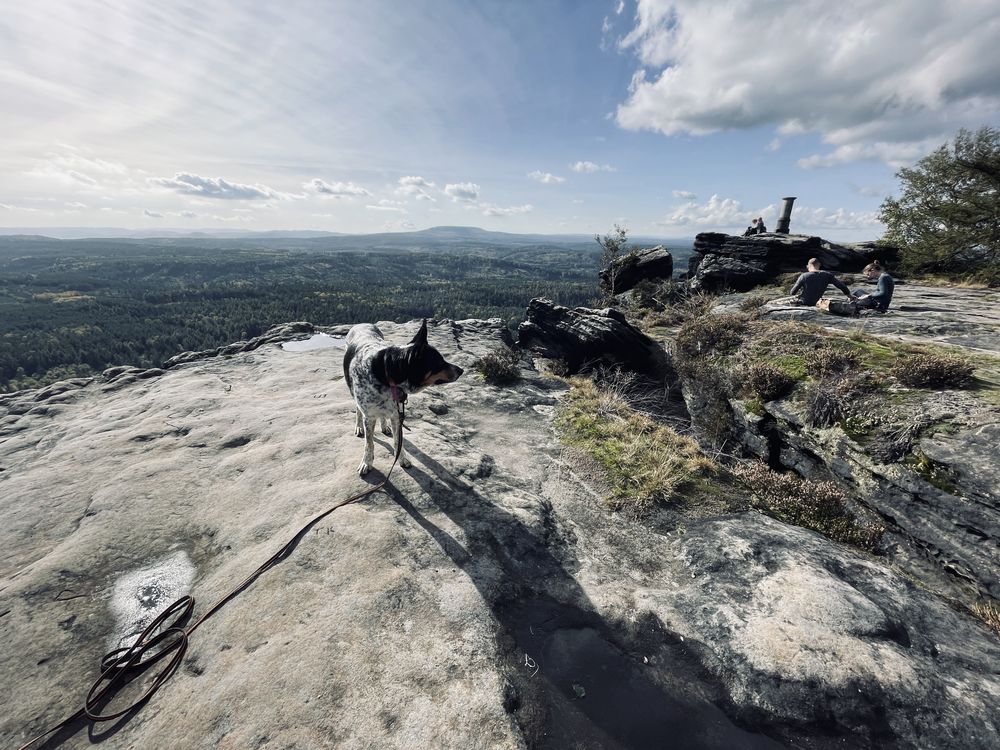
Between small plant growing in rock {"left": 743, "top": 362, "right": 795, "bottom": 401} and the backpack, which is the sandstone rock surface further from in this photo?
the backpack

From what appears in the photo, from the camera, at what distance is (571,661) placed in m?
4.43

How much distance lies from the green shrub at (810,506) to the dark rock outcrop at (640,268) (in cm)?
2249

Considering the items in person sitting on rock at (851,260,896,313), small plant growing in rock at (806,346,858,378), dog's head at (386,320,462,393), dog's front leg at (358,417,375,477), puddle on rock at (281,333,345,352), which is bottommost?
puddle on rock at (281,333,345,352)

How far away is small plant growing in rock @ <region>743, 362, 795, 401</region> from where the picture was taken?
9531mm

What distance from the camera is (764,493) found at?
7539 millimetres

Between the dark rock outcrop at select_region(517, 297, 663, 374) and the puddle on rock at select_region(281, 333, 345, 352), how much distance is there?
9.96 meters

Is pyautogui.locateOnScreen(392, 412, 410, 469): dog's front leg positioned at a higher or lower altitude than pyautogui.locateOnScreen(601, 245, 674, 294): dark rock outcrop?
lower

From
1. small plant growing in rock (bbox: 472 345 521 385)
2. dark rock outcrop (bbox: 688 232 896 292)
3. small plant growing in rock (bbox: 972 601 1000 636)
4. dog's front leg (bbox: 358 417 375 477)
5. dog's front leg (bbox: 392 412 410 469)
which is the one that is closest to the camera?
small plant growing in rock (bbox: 972 601 1000 636)

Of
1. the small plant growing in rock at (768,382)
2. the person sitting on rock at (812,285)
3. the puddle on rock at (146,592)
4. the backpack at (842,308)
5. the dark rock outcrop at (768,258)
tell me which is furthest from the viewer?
the dark rock outcrop at (768,258)

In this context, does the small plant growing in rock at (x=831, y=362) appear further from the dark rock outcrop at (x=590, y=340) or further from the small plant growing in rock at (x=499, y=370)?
the small plant growing in rock at (x=499, y=370)

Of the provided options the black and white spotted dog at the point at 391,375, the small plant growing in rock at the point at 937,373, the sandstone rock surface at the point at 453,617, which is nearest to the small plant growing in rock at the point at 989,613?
the sandstone rock surface at the point at 453,617

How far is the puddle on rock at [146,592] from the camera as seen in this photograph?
4.65m

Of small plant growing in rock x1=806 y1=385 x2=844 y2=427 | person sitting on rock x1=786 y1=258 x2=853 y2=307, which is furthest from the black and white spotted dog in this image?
person sitting on rock x1=786 y1=258 x2=853 y2=307

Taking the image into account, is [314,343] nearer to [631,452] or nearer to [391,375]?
[391,375]
